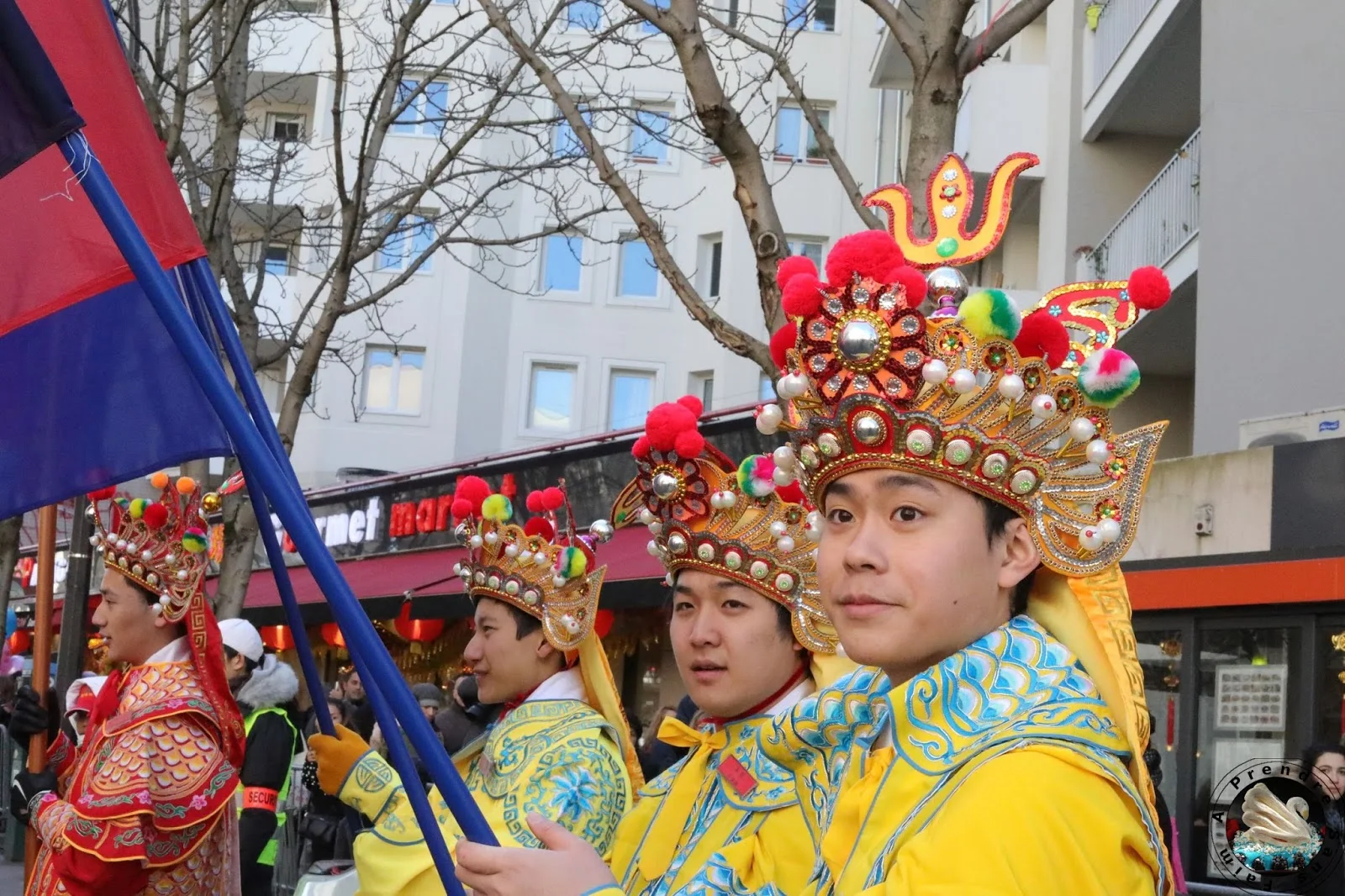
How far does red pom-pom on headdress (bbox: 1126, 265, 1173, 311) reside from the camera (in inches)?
108

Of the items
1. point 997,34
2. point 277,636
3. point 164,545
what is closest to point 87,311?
point 164,545

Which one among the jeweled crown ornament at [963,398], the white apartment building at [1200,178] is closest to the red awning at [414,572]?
the white apartment building at [1200,178]

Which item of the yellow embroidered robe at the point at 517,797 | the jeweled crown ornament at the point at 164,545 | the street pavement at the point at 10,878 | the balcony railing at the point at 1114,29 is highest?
the balcony railing at the point at 1114,29

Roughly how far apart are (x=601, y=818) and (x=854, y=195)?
282 cm

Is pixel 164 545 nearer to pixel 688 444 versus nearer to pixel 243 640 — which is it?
pixel 688 444

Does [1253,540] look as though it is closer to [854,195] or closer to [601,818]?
[854,195]

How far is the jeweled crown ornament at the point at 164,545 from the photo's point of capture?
5.21 metres

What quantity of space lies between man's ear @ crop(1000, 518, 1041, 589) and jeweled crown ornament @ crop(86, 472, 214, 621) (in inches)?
137

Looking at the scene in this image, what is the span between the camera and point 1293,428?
1100 centimetres

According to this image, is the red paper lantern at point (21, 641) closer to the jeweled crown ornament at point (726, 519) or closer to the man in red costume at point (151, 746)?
the man in red costume at point (151, 746)

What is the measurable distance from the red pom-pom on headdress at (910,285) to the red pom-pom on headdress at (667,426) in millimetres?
1678

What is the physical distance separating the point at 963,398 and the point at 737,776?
1.42 metres

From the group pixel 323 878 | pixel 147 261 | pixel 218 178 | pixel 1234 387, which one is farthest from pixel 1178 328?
pixel 147 261

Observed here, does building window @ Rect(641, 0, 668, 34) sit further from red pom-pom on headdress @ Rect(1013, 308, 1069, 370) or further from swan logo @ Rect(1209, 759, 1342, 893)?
swan logo @ Rect(1209, 759, 1342, 893)
